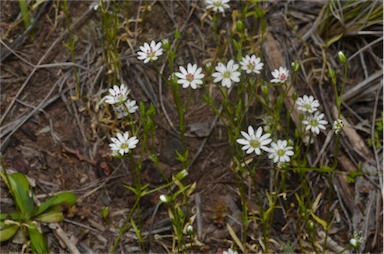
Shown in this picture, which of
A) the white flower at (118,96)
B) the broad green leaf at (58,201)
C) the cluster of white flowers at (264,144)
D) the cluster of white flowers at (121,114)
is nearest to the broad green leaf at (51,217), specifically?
the broad green leaf at (58,201)

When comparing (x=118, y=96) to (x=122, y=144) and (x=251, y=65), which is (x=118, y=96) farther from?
(x=251, y=65)

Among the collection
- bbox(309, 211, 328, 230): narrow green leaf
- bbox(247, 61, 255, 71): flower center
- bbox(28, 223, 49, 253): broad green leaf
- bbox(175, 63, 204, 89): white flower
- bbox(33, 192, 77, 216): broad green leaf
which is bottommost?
bbox(28, 223, 49, 253): broad green leaf

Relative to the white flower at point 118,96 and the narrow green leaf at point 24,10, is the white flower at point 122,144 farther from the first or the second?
the narrow green leaf at point 24,10

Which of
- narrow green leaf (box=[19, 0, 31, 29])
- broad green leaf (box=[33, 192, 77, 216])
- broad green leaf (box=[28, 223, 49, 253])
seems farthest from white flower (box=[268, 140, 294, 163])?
narrow green leaf (box=[19, 0, 31, 29])

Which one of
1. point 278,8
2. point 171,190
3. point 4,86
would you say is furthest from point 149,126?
point 278,8

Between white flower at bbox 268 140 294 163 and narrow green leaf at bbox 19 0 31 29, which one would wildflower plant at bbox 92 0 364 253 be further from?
narrow green leaf at bbox 19 0 31 29

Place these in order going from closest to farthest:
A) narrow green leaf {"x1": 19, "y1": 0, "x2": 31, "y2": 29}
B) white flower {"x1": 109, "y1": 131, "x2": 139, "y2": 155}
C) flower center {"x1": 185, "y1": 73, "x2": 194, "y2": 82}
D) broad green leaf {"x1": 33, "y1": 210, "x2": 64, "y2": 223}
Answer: white flower {"x1": 109, "y1": 131, "x2": 139, "y2": 155} → flower center {"x1": 185, "y1": 73, "x2": 194, "y2": 82} → broad green leaf {"x1": 33, "y1": 210, "x2": 64, "y2": 223} → narrow green leaf {"x1": 19, "y1": 0, "x2": 31, "y2": 29}

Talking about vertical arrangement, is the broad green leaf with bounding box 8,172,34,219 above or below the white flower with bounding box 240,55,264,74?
below
